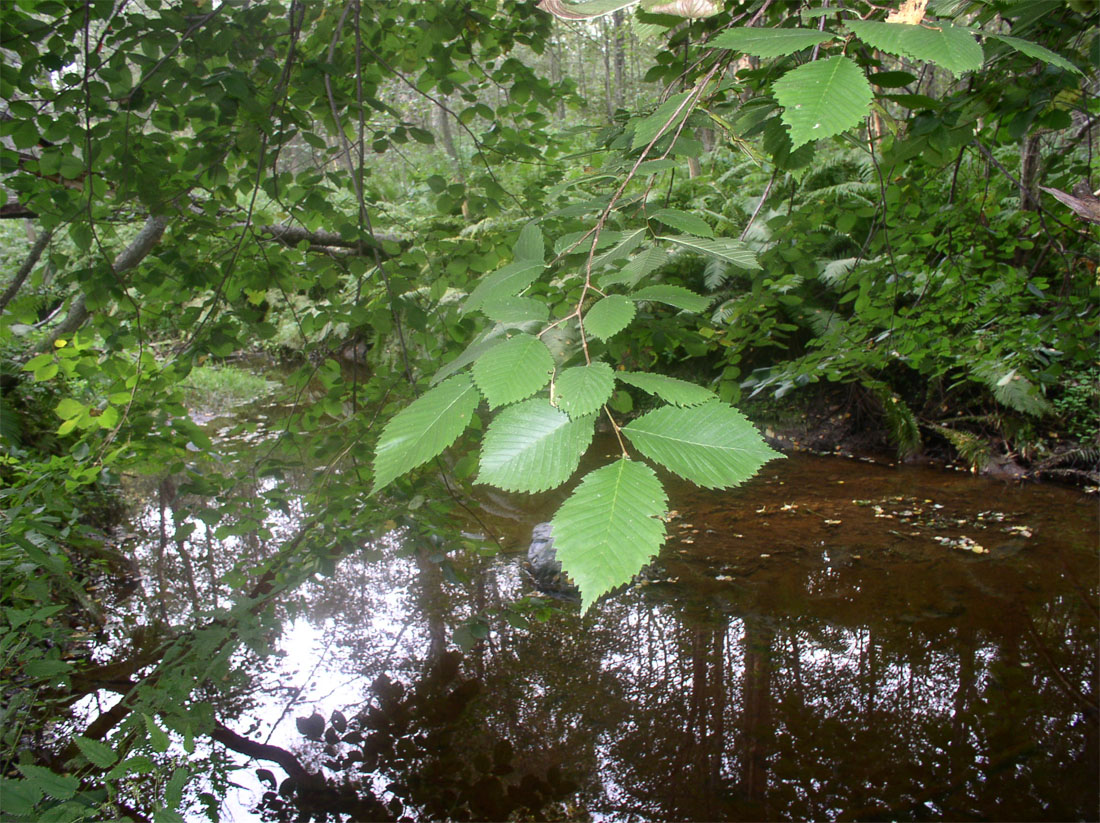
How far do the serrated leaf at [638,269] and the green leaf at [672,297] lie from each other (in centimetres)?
3

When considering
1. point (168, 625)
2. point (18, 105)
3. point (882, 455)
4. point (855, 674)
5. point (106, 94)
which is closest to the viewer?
point (18, 105)

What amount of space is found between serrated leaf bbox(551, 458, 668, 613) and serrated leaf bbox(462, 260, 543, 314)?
0.28 metres

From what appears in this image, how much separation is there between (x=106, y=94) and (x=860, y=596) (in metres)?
3.76

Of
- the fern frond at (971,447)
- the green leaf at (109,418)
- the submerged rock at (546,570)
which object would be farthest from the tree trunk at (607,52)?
the green leaf at (109,418)

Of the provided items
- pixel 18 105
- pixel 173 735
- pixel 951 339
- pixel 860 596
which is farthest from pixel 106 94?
pixel 860 596

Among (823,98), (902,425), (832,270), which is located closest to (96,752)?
(823,98)

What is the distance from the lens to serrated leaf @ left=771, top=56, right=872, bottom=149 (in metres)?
0.45

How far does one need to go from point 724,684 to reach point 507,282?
264 centimetres

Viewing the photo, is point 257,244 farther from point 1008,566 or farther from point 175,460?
point 1008,566

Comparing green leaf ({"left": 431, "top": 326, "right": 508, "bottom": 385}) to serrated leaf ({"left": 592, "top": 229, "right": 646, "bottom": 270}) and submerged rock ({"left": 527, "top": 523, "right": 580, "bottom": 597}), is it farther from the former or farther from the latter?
submerged rock ({"left": 527, "top": 523, "right": 580, "bottom": 597})

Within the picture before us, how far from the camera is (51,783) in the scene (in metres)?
1.04

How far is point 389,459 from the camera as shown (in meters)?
0.47

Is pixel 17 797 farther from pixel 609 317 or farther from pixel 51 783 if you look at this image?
pixel 609 317

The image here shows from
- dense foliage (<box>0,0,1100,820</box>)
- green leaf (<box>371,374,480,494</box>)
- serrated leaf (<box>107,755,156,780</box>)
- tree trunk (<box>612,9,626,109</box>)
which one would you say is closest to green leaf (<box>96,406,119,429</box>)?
dense foliage (<box>0,0,1100,820</box>)
